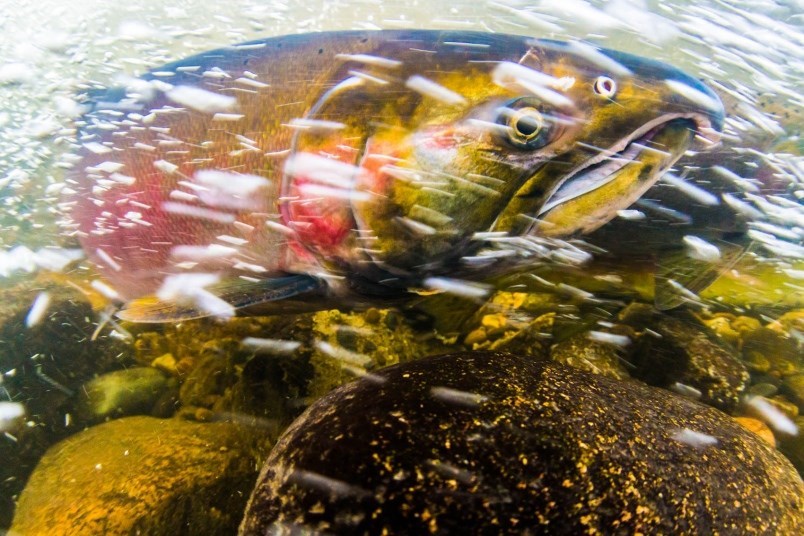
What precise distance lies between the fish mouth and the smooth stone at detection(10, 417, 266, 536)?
2040 mm

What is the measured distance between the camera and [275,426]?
2.42m

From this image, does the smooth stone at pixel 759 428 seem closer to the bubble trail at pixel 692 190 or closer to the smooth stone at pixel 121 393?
the bubble trail at pixel 692 190

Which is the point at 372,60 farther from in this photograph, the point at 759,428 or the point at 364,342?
the point at 759,428

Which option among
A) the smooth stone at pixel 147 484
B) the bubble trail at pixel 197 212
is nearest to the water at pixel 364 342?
the smooth stone at pixel 147 484

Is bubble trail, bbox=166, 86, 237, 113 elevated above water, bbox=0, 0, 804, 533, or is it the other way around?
bubble trail, bbox=166, 86, 237, 113

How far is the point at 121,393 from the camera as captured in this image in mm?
3141

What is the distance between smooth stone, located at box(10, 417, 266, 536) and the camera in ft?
6.66

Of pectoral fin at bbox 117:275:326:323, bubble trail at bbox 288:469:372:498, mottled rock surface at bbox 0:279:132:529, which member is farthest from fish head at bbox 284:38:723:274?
mottled rock surface at bbox 0:279:132:529

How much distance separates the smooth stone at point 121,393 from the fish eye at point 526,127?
303cm

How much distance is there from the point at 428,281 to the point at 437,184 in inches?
22.2

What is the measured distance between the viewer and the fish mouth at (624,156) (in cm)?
154

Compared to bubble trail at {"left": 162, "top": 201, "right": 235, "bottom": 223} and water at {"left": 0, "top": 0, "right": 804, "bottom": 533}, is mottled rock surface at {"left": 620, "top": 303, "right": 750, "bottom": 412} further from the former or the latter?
bubble trail at {"left": 162, "top": 201, "right": 235, "bottom": 223}

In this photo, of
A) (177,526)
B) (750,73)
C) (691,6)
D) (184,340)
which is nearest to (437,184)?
(177,526)

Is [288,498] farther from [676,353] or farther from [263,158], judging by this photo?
[676,353]
